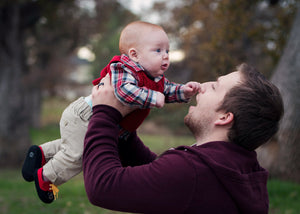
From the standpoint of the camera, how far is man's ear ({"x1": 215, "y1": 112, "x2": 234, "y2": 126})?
191cm

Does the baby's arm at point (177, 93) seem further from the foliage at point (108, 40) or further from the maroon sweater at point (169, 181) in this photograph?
the foliage at point (108, 40)

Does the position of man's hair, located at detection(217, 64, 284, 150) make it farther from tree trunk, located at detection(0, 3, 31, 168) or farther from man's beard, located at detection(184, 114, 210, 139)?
tree trunk, located at detection(0, 3, 31, 168)

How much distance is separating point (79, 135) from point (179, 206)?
32.5 inches

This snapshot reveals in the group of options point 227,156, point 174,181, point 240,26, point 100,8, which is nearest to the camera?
point 174,181

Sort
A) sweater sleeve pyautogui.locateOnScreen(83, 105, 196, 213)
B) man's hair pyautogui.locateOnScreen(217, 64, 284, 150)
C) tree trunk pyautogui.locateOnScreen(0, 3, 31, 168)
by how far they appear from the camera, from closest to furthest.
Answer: sweater sleeve pyautogui.locateOnScreen(83, 105, 196, 213) < man's hair pyautogui.locateOnScreen(217, 64, 284, 150) < tree trunk pyautogui.locateOnScreen(0, 3, 31, 168)

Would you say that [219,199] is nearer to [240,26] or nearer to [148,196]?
[148,196]

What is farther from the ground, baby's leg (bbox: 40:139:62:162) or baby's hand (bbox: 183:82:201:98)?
baby's hand (bbox: 183:82:201:98)

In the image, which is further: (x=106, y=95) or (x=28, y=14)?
(x=28, y=14)

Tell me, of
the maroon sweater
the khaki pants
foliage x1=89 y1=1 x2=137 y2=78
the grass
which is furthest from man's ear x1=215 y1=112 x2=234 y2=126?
foliage x1=89 y1=1 x2=137 y2=78

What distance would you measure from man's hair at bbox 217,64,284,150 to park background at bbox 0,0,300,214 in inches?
149

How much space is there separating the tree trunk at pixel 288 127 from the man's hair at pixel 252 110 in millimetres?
5534

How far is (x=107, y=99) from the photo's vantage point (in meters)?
1.95

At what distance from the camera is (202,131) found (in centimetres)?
206

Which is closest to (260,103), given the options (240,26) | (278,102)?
(278,102)
